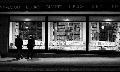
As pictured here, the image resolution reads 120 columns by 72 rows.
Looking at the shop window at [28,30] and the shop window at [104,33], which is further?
the shop window at [28,30]

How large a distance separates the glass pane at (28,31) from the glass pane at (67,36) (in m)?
0.72

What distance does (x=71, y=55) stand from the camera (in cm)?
2473

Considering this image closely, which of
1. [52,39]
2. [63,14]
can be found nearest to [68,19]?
[63,14]

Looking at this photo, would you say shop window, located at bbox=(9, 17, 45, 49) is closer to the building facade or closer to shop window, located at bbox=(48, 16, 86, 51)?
the building facade

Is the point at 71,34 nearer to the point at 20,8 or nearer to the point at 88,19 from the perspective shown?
the point at 88,19

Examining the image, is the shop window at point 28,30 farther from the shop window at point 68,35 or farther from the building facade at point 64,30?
the shop window at point 68,35

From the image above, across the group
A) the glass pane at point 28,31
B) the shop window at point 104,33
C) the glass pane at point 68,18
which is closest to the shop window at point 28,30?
the glass pane at point 28,31

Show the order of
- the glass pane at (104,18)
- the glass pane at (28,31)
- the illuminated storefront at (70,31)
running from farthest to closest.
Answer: the glass pane at (28,31)
the illuminated storefront at (70,31)
the glass pane at (104,18)

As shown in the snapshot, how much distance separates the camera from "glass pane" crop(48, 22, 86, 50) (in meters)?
24.9

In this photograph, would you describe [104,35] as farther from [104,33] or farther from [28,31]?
[28,31]

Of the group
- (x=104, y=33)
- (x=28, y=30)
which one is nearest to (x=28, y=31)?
(x=28, y=30)

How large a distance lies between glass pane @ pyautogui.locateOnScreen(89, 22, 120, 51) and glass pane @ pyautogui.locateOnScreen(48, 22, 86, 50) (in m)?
0.81

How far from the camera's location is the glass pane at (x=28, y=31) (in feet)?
81.8

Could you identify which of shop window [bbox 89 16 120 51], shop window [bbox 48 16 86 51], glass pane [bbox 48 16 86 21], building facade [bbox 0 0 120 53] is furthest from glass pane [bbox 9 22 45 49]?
shop window [bbox 89 16 120 51]
